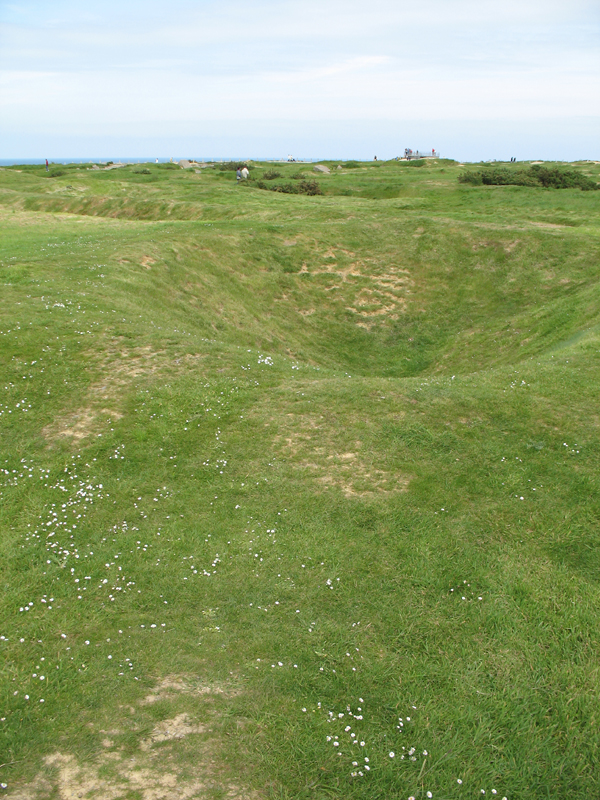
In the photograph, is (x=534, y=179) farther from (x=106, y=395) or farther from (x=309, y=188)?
(x=106, y=395)

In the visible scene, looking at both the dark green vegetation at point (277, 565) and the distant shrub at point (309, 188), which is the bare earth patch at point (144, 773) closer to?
the dark green vegetation at point (277, 565)

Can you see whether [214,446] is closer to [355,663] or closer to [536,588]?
[355,663]

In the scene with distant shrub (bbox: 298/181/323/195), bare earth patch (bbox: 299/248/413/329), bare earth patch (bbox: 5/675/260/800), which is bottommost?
bare earth patch (bbox: 5/675/260/800)

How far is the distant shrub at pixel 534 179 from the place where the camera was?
189 feet

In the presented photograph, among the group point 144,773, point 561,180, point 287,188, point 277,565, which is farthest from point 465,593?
point 561,180

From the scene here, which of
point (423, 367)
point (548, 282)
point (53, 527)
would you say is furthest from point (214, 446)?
point (548, 282)

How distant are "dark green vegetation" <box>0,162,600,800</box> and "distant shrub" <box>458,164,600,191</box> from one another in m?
39.0

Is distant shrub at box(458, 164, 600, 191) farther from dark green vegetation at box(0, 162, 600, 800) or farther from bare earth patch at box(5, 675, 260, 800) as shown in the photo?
bare earth patch at box(5, 675, 260, 800)

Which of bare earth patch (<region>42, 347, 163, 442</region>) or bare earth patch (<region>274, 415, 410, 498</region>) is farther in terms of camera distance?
bare earth patch (<region>42, 347, 163, 442</region>)

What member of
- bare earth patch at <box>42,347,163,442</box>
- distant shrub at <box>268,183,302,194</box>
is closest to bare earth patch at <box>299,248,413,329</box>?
bare earth patch at <box>42,347,163,442</box>

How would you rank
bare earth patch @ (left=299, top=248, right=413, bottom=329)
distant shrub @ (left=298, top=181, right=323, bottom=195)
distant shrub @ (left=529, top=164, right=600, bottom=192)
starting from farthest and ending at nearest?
distant shrub @ (left=298, top=181, right=323, bottom=195) → distant shrub @ (left=529, top=164, right=600, bottom=192) → bare earth patch @ (left=299, top=248, right=413, bottom=329)

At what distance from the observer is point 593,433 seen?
48.4ft

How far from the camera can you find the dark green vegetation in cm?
752

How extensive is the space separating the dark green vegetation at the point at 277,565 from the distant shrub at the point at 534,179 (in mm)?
38962
